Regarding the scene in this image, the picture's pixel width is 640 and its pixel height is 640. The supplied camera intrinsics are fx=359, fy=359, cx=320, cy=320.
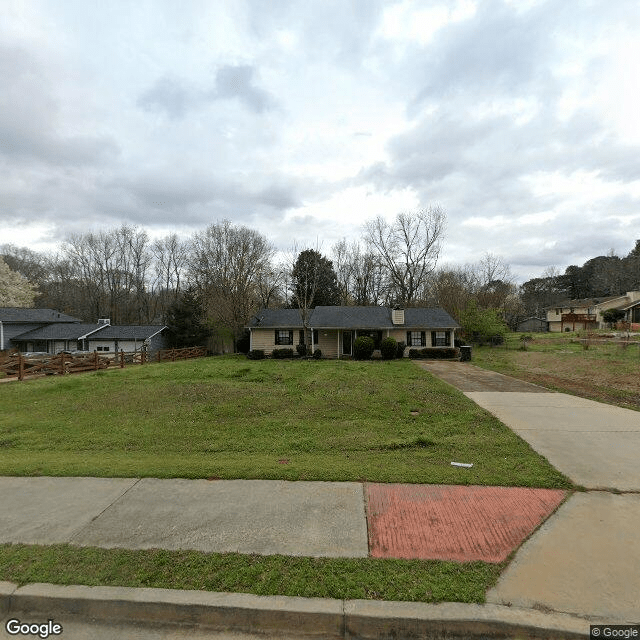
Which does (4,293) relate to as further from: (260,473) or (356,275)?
(260,473)

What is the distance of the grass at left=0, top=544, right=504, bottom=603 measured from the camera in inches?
106

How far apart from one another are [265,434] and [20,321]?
108 feet

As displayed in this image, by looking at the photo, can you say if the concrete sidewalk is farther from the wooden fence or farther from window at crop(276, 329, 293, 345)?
window at crop(276, 329, 293, 345)

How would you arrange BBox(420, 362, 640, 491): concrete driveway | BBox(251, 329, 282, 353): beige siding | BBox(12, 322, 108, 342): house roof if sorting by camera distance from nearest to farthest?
1. BBox(420, 362, 640, 491): concrete driveway
2. BBox(251, 329, 282, 353): beige siding
3. BBox(12, 322, 108, 342): house roof

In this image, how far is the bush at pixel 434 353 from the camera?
24.7m

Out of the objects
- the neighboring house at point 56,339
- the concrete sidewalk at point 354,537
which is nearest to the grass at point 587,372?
the concrete sidewalk at point 354,537

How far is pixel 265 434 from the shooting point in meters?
7.01

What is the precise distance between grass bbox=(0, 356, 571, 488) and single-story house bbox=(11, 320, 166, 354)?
1802cm

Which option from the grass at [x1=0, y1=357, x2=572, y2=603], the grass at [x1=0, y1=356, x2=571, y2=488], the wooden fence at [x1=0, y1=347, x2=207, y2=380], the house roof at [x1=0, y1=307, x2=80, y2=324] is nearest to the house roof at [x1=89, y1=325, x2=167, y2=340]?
the wooden fence at [x1=0, y1=347, x2=207, y2=380]

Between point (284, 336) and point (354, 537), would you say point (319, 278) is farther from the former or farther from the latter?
point (354, 537)

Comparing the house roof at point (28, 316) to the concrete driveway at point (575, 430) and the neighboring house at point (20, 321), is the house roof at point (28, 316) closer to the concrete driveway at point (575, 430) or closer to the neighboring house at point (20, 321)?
the neighboring house at point (20, 321)

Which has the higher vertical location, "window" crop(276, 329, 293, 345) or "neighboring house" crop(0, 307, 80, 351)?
"neighboring house" crop(0, 307, 80, 351)

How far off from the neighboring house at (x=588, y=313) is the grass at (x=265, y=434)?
42182mm

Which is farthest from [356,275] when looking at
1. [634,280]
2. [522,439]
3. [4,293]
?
[634,280]
